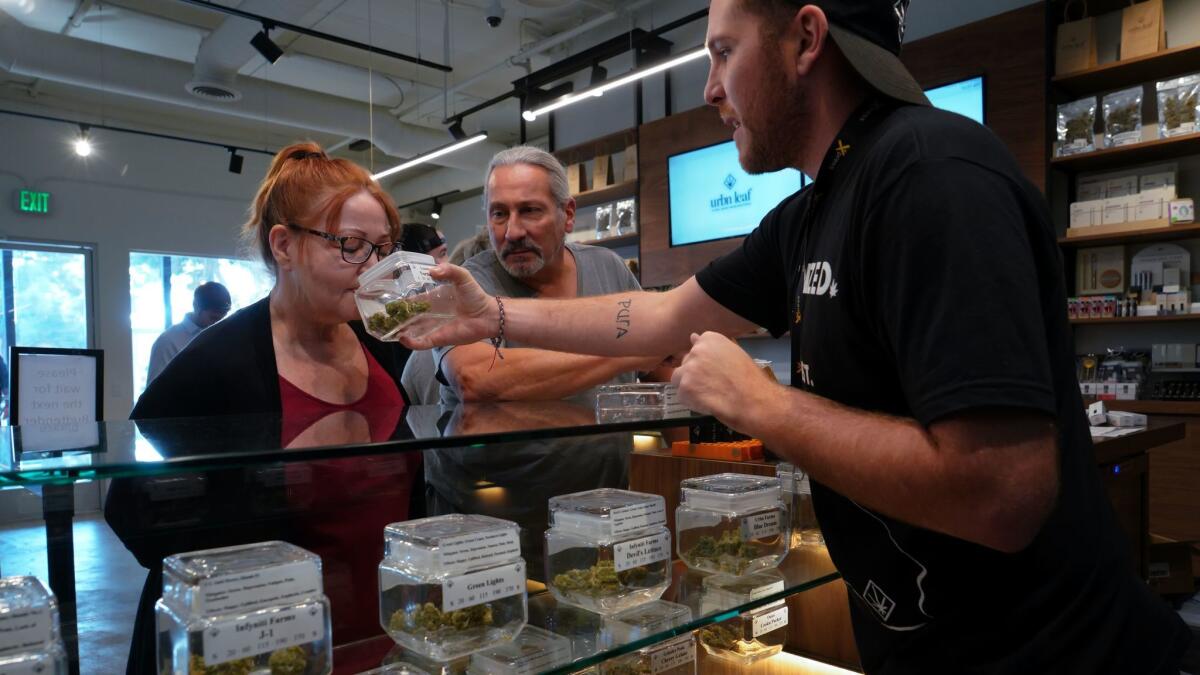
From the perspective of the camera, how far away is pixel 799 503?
170cm

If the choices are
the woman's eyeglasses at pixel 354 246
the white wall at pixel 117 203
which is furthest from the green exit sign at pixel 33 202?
the woman's eyeglasses at pixel 354 246

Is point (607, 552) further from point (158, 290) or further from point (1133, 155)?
point (158, 290)

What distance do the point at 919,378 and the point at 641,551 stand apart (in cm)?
59

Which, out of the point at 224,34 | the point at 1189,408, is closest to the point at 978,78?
the point at 1189,408

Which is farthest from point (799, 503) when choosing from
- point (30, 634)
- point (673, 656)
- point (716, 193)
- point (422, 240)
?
point (716, 193)

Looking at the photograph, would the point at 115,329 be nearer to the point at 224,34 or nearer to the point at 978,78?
the point at 224,34

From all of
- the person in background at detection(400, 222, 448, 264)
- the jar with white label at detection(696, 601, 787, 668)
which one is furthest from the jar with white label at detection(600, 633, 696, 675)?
the person in background at detection(400, 222, 448, 264)

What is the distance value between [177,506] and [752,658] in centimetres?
110

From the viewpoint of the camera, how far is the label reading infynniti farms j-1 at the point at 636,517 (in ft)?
4.12

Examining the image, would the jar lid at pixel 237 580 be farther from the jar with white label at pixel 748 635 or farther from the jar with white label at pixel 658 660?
the jar with white label at pixel 748 635

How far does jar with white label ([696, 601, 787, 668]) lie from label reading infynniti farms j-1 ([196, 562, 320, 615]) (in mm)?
848

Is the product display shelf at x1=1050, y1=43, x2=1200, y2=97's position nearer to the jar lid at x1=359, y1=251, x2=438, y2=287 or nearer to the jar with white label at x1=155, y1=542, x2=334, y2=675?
the jar lid at x1=359, y1=251, x2=438, y2=287

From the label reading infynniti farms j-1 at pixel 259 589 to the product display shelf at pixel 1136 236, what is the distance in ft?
14.9

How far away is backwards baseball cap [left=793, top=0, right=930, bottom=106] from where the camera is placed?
42.4 inches
